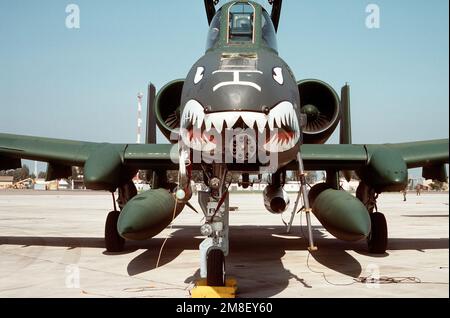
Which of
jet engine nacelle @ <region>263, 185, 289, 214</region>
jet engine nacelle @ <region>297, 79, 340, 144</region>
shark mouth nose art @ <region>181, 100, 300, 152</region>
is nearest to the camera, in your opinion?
shark mouth nose art @ <region>181, 100, 300, 152</region>

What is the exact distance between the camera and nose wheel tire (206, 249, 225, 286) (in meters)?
6.02

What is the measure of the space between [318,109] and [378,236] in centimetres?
288

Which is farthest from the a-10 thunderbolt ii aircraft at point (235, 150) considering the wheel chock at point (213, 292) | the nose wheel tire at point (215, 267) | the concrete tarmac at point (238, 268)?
the concrete tarmac at point (238, 268)

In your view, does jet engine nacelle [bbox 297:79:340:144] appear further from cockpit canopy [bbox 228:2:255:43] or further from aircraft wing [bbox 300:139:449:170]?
cockpit canopy [bbox 228:2:255:43]

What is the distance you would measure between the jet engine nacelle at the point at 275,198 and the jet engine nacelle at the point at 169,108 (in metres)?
3.38

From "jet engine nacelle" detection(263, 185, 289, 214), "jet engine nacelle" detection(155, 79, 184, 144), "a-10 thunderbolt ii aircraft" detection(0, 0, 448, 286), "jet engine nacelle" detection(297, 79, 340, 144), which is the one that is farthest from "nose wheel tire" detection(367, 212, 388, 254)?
"jet engine nacelle" detection(155, 79, 184, 144)

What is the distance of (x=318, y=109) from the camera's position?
34.7 feet

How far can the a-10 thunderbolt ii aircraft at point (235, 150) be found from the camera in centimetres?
573

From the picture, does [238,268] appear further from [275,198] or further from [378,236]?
[275,198]

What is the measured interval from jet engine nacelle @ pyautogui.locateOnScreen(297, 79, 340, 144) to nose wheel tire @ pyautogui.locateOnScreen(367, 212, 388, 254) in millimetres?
1982

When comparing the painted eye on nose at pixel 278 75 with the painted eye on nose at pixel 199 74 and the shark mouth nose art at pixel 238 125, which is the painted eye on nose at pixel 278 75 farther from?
the painted eye on nose at pixel 199 74

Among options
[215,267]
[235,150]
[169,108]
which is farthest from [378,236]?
[235,150]

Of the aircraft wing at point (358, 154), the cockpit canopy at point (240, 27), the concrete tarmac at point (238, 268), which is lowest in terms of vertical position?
the concrete tarmac at point (238, 268)
